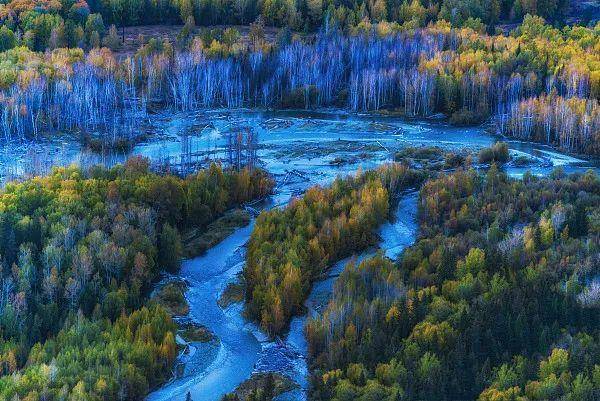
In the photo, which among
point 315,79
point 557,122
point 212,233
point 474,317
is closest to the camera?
point 474,317

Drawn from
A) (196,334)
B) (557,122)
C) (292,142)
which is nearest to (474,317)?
(196,334)

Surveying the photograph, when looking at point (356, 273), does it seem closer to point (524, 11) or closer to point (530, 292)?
point (530, 292)

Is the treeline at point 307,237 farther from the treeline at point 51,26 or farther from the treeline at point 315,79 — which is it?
the treeline at point 51,26

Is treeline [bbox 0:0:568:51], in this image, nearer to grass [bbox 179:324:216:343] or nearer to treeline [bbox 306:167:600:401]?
grass [bbox 179:324:216:343]

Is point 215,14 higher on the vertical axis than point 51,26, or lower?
higher

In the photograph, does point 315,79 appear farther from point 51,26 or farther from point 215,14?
point 51,26

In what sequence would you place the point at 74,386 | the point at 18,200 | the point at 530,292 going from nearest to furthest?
1. the point at 74,386
2. the point at 530,292
3. the point at 18,200

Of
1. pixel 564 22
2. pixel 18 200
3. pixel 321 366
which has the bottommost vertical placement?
pixel 321 366

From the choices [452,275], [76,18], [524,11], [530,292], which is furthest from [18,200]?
[524,11]
